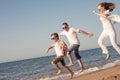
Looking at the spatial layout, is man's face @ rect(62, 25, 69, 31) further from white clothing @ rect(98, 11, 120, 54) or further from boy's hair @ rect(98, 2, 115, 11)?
boy's hair @ rect(98, 2, 115, 11)

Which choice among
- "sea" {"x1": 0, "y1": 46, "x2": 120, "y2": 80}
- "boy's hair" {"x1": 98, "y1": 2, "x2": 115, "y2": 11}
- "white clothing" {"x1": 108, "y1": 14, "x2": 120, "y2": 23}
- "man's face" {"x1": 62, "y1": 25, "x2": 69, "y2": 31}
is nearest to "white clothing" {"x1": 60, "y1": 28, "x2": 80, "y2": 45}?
"man's face" {"x1": 62, "y1": 25, "x2": 69, "y2": 31}

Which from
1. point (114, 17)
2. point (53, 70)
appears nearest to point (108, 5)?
point (114, 17)

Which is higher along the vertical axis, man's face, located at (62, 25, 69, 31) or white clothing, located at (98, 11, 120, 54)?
white clothing, located at (98, 11, 120, 54)

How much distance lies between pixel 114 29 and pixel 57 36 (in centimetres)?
291

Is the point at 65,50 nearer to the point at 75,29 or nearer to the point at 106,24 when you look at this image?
the point at 75,29

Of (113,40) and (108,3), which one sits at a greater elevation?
(108,3)

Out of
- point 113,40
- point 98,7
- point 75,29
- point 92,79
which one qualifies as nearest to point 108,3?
point 98,7

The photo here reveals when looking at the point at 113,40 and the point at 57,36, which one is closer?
the point at 113,40

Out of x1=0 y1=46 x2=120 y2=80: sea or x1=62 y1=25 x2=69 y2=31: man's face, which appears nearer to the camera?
x1=62 y1=25 x2=69 y2=31: man's face

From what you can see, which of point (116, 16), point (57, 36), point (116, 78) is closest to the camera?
point (116, 16)

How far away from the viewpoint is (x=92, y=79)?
1552cm

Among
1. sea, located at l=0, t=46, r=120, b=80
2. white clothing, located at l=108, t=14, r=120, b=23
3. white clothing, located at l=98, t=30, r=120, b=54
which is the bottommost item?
sea, located at l=0, t=46, r=120, b=80

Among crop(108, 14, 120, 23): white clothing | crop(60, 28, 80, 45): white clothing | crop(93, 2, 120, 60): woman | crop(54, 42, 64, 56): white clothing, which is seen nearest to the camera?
crop(108, 14, 120, 23): white clothing

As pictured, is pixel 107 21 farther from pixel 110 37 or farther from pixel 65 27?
pixel 65 27
